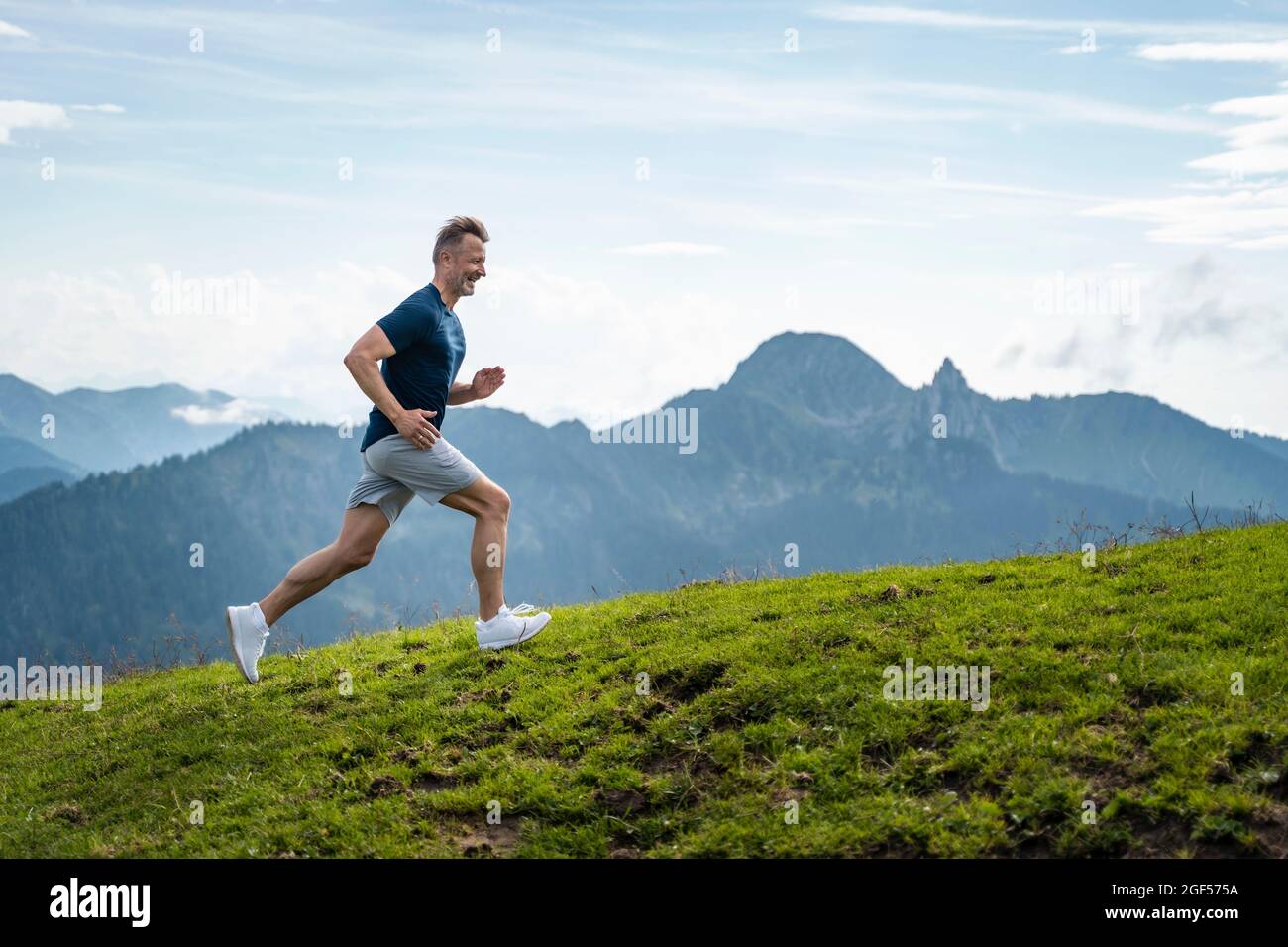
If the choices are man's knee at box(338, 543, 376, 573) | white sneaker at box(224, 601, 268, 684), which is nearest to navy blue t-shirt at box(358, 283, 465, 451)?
man's knee at box(338, 543, 376, 573)

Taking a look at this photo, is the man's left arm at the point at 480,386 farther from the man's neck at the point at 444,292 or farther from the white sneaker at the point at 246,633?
the white sneaker at the point at 246,633

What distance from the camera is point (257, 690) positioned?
34.4ft

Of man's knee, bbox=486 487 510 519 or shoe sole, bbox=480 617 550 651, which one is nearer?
man's knee, bbox=486 487 510 519

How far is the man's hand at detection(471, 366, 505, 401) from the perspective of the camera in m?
10.7

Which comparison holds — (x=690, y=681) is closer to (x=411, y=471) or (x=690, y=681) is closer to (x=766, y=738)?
(x=766, y=738)

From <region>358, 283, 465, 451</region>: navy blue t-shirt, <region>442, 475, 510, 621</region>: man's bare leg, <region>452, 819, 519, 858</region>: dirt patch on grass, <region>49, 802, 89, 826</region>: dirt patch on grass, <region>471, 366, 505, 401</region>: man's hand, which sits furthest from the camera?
<region>471, 366, 505, 401</region>: man's hand

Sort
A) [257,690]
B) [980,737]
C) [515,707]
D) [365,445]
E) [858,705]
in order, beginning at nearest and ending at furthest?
[980,737], [858,705], [515,707], [365,445], [257,690]

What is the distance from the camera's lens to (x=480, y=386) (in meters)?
10.7

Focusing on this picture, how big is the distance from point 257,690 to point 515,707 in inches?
128

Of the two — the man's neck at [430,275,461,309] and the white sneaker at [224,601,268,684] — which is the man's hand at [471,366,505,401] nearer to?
the man's neck at [430,275,461,309]

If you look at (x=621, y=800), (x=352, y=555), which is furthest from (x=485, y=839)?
(x=352, y=555)
